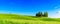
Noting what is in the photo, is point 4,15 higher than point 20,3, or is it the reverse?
point 20,3

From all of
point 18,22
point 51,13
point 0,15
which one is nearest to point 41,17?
point 51,13

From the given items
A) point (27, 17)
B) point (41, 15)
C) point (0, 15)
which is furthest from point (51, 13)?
point (0, 15)

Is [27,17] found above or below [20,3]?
below

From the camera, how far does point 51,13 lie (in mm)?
6242

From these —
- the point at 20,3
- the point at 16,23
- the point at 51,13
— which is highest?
the point at 20,3

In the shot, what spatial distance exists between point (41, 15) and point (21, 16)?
1068 millimetres

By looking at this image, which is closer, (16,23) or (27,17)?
(16,23)

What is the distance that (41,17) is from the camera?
644 centimetres

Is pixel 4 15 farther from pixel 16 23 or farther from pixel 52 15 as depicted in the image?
pixel 52 15

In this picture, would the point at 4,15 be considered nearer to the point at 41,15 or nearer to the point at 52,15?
the point at 41,15

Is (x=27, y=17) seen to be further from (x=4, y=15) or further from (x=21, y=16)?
(x=4, y=15)

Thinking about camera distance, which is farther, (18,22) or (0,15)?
(0,15)

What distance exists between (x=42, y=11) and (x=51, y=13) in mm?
492

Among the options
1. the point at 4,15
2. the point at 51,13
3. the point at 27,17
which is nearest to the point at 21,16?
the point at 27,17
